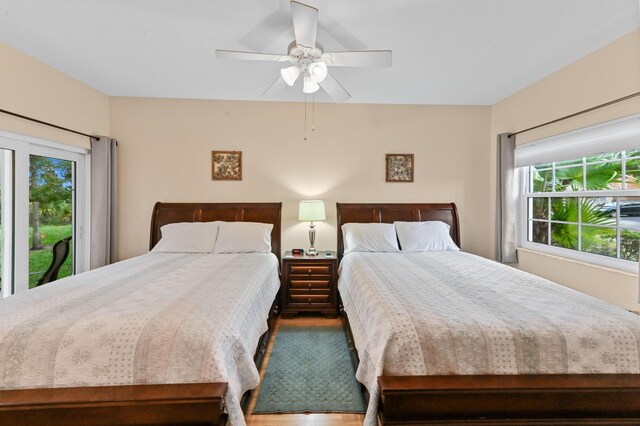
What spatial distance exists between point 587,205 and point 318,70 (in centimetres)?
276

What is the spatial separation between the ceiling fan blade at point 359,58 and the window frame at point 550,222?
7.16ft

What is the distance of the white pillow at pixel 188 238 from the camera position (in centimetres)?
313

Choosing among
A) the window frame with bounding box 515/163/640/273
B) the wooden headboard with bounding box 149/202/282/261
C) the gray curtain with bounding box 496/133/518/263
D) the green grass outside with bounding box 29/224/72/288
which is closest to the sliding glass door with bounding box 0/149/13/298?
the green grass outside with bounding box 29/224/72/288

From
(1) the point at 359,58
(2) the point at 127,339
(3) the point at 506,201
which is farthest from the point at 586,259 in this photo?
(2) the point at 127,339

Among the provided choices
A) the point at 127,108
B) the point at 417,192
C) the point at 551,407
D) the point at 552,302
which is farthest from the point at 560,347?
the point at 127,108

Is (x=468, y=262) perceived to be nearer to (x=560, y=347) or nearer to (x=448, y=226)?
(x=448, y=226)

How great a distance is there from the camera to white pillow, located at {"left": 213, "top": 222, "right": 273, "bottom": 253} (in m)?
3.15

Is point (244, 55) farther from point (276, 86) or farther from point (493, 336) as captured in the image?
point (493, 336)

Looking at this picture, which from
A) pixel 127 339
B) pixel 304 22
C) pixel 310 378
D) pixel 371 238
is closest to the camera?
pixel 127 339

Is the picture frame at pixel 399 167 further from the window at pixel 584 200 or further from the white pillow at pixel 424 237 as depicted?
the window at pixel 584 200

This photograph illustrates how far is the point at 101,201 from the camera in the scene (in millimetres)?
3367

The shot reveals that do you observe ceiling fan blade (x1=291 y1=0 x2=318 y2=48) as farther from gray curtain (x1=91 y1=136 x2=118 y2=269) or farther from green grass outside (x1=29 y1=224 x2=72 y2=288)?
green grass outside (x1=29 y1=224 x2=72 y2=288)

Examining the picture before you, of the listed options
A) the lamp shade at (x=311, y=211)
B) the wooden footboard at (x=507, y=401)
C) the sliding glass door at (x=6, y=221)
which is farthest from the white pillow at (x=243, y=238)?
the wooden footboard at (x=507, y=401)

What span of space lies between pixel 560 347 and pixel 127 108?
14.5ft
